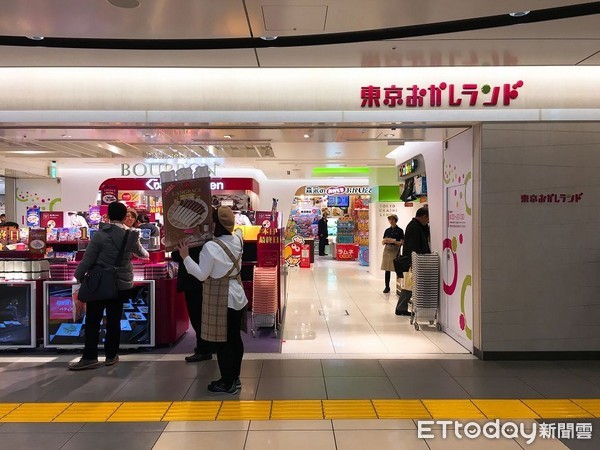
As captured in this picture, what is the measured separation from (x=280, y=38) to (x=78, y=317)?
3.60 metres

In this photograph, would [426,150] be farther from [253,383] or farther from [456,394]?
[253,383]

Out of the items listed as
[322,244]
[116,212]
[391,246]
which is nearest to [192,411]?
[116,212]

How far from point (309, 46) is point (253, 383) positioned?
305 cm

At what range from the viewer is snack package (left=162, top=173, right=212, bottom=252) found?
3762mm

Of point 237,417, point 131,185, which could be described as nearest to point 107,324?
point 237,417

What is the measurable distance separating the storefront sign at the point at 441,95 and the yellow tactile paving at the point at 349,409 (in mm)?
3006

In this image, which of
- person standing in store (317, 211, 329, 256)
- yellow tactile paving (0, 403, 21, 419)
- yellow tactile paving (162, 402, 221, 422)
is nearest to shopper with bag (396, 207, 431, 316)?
yellow tactile paving (162, 402, 221, 422)

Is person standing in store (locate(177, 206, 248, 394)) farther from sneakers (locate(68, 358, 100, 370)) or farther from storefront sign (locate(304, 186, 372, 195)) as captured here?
storefront sign (locate(304, 186, 372, 195))

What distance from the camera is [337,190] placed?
1669cm

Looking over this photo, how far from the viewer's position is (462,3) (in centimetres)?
332

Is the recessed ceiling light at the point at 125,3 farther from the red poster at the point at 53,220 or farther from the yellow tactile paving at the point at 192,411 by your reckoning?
the red poster at the point at 53,220

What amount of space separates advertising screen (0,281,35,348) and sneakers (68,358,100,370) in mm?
890

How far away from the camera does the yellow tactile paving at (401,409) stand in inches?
135

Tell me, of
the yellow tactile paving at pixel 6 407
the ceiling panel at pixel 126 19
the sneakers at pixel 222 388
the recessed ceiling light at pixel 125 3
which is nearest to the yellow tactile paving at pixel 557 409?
the sneakers at pixel 222 388
